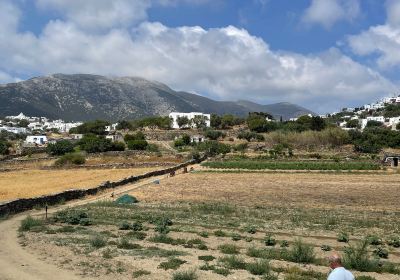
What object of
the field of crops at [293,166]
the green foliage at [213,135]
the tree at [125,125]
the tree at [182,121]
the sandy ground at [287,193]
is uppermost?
the tree at [182,121]

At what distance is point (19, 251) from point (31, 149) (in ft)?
303

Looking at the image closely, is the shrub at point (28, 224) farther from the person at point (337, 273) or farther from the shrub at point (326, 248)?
the person at point (337, 273)

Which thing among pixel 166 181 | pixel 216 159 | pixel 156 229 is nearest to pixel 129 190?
pixel 166 181

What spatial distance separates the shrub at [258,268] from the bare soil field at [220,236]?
4cm

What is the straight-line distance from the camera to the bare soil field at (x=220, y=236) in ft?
45.6

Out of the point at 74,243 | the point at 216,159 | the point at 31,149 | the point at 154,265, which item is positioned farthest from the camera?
the point at 31,149

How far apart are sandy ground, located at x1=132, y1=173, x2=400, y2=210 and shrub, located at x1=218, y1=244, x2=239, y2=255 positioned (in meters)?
15.9

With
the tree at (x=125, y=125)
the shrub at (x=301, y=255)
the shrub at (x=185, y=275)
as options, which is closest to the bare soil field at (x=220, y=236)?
the shrub at (x=301, y=255)

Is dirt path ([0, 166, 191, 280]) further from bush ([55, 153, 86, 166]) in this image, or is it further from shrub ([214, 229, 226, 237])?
bush ([55, 153, 86, 166])

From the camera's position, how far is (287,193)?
4012 cm

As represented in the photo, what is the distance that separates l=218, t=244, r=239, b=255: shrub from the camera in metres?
16.2

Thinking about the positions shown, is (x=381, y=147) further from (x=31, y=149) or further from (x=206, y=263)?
(x=206, y=263)

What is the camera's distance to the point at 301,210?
29.2 meters

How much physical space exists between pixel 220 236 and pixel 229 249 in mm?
2978
